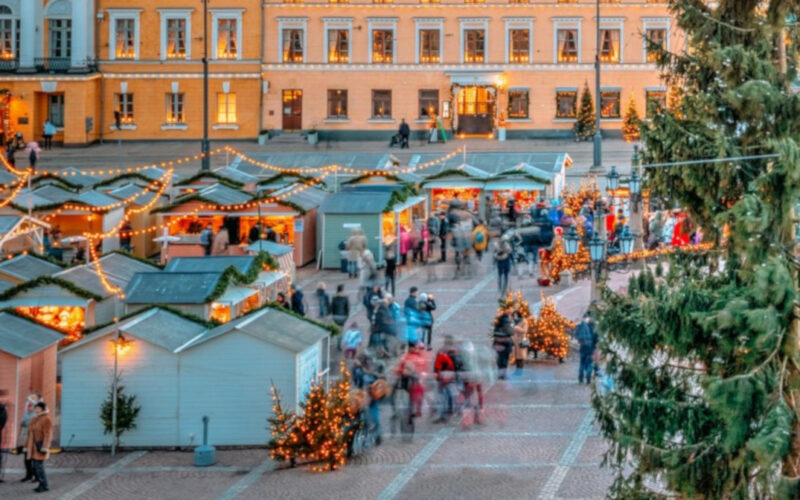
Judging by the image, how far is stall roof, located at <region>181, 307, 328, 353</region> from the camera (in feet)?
76.7

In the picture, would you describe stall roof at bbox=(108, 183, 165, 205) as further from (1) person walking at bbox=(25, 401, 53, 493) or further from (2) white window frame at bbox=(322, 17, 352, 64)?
(2) white window frame at bbox=(322, 17, 352, 64)

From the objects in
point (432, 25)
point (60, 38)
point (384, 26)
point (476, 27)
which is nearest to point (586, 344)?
point (476, 27)

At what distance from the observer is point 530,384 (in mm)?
26078

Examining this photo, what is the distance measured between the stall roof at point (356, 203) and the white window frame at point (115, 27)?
29.4 meters

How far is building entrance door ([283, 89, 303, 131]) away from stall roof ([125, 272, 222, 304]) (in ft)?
128

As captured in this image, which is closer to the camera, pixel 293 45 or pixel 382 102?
pixel 382 102

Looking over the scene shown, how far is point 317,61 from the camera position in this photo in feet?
221

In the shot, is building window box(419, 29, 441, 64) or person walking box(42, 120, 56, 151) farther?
building window box(419, 29, 441, 64)

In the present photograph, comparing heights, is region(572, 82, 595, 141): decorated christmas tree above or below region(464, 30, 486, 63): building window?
below

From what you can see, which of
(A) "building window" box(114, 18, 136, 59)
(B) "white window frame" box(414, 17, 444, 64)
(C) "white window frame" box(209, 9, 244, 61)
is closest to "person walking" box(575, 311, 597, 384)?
(B) "white window frame" box(414, 17, 444, 64)

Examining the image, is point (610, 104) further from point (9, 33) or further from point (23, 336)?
point (23, 336)

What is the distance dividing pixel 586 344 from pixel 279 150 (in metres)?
39.0

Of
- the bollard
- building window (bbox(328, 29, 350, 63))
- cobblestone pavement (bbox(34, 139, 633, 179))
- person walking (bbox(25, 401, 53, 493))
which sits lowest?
the bollard

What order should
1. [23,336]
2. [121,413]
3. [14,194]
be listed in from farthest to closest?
[14,194]
[23,336]
[121,413]
